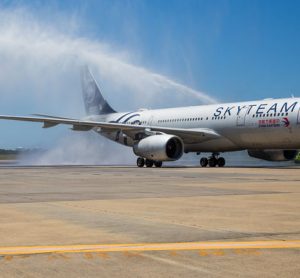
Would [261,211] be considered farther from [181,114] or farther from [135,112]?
[135,112]

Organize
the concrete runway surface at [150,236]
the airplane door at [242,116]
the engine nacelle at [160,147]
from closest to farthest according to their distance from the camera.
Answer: the concrete runway surface at [150,236], the airplane door at [242,116], the engine nacelle at [160,147]

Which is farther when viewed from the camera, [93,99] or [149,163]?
[93,99]

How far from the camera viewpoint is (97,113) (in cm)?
4350

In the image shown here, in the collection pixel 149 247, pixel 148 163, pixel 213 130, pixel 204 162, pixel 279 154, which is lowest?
pixel 149 247

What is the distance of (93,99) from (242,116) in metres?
17.9

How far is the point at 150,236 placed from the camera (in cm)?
617

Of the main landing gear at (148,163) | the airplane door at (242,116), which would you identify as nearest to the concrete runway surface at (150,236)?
the airplane door at (242,116)

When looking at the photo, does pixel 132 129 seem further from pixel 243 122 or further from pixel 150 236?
pixel 150 236

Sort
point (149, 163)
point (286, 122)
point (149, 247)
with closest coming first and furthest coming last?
point (149, 247)
point (286, 122)
point (149, 163)

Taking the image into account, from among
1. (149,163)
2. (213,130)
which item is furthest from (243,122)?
(149,163)

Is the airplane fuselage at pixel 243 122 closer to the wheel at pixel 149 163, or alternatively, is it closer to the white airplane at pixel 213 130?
the white airplane at pixel 213 130

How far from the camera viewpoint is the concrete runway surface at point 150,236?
4527 millimetres

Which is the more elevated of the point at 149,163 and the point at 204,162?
the point at 204,162

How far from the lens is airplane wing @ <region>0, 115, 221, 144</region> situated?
1230 inches
